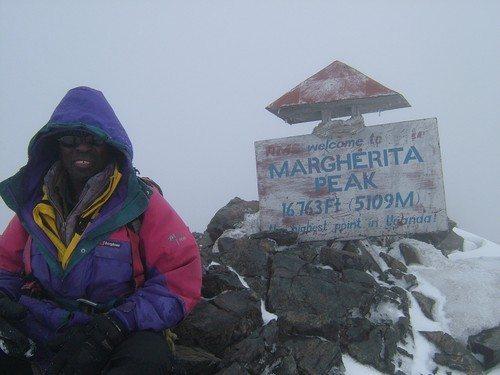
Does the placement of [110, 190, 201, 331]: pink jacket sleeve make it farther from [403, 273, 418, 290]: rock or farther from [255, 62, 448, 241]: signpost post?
[403, 273, 418, 290]: rock

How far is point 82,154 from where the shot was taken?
343cm

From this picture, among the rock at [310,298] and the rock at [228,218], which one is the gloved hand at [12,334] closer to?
the rock at [310,298]

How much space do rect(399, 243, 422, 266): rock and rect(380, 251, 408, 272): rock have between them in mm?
368

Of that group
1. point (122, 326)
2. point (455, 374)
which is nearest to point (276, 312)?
point (455, 374)

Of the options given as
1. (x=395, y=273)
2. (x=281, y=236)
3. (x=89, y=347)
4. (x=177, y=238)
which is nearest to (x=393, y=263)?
(x=395, y=273)

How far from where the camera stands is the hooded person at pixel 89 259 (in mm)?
2678

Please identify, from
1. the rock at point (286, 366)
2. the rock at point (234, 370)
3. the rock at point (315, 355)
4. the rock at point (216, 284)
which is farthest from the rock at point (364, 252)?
the rock at point (234, 370)

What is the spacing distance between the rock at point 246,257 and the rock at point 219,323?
927 mm

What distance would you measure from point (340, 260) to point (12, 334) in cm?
435

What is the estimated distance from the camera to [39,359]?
2.98 meters

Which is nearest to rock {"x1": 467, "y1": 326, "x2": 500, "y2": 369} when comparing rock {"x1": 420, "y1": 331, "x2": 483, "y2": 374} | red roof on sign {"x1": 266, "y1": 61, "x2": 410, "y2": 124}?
rock {"x1": 420, "y1": 331, "x2": 483, "y2": 374}

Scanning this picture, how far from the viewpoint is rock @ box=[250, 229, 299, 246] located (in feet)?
21.0

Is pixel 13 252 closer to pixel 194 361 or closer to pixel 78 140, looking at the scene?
pixel 78 140

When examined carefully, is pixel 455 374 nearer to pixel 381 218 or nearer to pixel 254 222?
pixel 381 218
